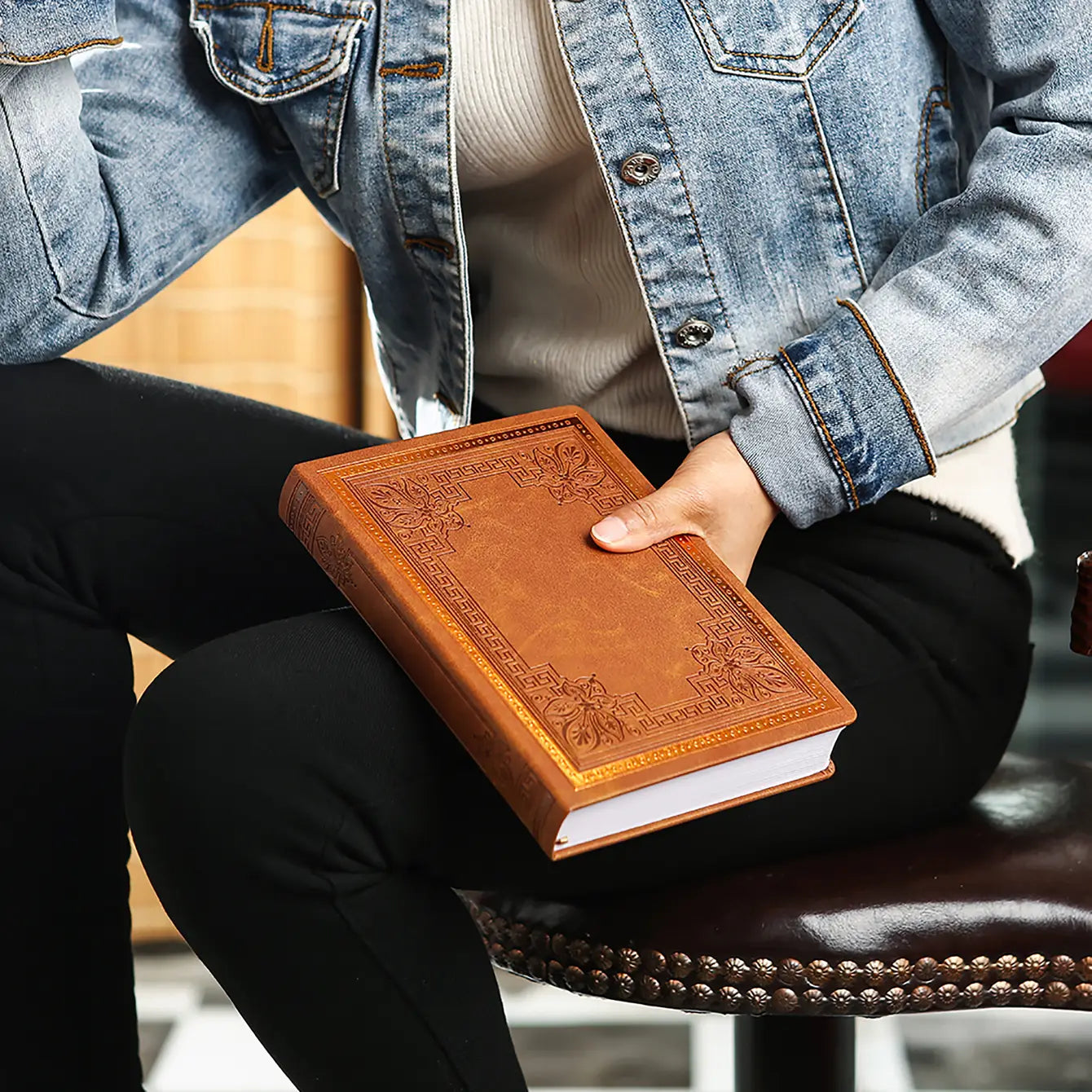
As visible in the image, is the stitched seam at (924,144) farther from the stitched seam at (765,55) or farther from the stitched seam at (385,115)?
the stitched seam at (385,115)

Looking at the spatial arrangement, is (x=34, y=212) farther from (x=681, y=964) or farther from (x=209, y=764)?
(x=681, y=964)

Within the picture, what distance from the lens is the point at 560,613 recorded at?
50 centimetres

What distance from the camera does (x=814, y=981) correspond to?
1.77 ft

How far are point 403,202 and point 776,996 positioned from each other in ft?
1.37

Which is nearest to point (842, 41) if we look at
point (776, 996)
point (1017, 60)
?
point (1017, 60)

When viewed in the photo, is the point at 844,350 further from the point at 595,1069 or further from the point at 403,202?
the point at 595,1069

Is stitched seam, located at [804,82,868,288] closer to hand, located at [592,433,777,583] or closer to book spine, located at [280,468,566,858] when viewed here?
hand, located at [592,433,777,583]

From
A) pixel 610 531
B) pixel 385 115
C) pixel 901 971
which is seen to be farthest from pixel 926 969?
pixel 385 115

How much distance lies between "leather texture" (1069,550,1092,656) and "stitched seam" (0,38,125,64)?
521 millimetres

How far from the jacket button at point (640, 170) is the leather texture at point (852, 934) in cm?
32

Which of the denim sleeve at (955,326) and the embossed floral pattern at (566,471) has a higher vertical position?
the denim sleeve at (955,326)

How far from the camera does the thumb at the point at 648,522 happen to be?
0.53 meters

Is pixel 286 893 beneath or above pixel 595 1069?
above

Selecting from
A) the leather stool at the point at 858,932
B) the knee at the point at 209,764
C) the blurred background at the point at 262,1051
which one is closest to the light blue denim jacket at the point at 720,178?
the leather stool at the point at 858,932
